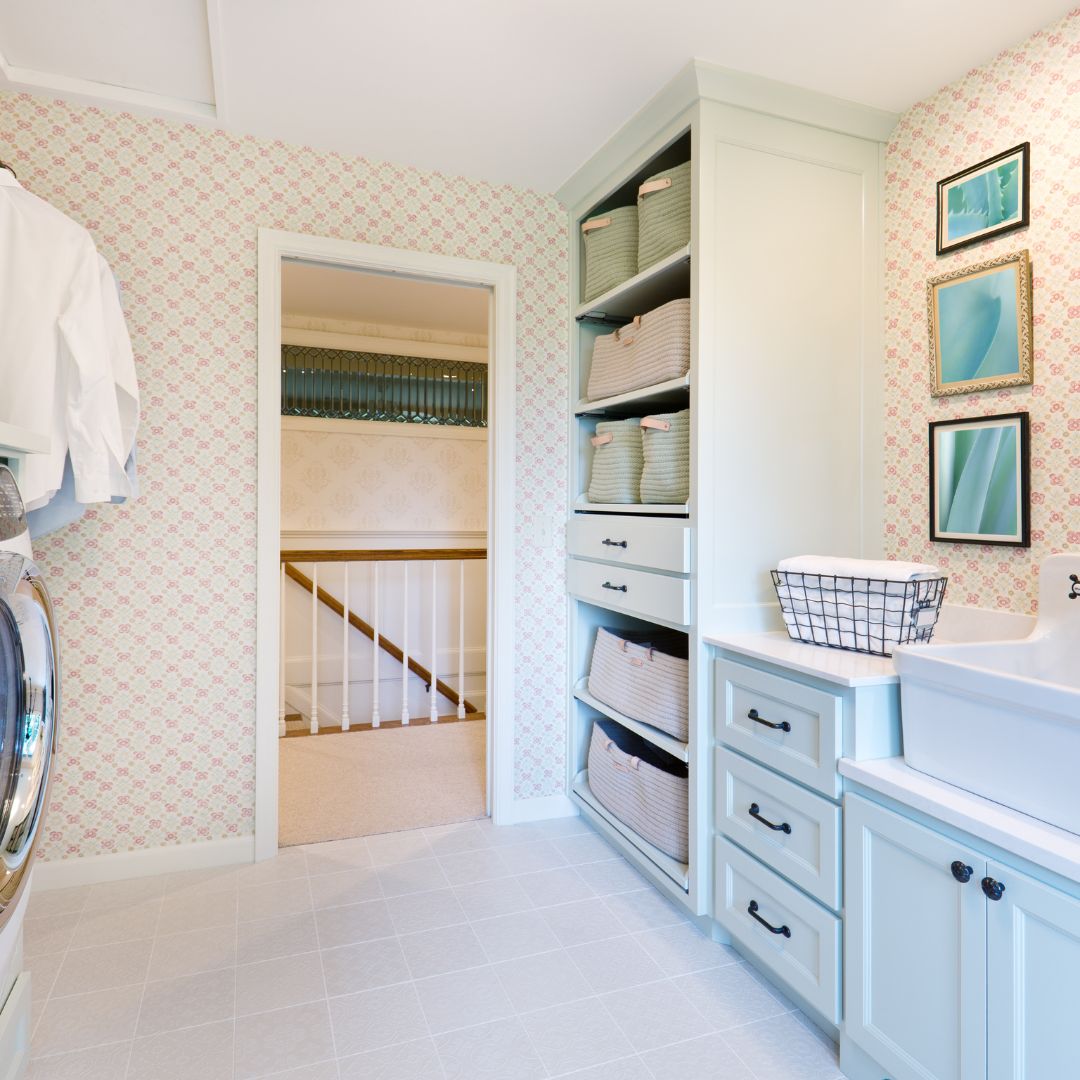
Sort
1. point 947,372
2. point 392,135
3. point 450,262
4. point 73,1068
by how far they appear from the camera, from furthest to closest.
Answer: point 450,262, point 392,135, point 947,372, point 73,1068

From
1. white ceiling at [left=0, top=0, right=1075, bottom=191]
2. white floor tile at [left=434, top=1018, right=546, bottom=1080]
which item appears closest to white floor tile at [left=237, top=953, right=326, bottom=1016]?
white floor tile at [left=434, top=1018, right=546, bottom=1080]

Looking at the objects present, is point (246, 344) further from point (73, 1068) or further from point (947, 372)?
point (947, 372)

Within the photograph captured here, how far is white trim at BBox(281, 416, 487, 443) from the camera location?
15.8 ft

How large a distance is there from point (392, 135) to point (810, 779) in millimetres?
2294

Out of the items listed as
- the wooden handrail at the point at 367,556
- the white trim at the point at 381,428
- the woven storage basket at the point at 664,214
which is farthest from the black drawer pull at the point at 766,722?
the white trim at the point at 381,428

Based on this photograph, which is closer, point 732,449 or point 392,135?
point 732,449

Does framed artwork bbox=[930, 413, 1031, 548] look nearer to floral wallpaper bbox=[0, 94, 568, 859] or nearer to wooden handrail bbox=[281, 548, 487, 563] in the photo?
floral wallpaper bbox=[0, 94, 568, 859]

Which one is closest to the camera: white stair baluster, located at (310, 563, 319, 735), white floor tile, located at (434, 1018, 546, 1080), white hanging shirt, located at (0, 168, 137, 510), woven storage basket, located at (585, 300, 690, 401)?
white floor tile, located at (434, 1018, 546, 1080)

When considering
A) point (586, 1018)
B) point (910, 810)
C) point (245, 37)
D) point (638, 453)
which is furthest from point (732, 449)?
point (245, 37)

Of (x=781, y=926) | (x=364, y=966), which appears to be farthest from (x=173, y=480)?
(x=781, y=926)

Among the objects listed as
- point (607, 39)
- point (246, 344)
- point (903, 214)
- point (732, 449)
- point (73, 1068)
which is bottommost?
point (73, 1068)

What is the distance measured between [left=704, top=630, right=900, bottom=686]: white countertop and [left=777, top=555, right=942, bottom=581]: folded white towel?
0.19 meters

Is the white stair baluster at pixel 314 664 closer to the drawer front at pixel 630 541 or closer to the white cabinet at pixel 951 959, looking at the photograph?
the drawer front at pixel 630 541

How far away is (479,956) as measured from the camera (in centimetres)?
199
